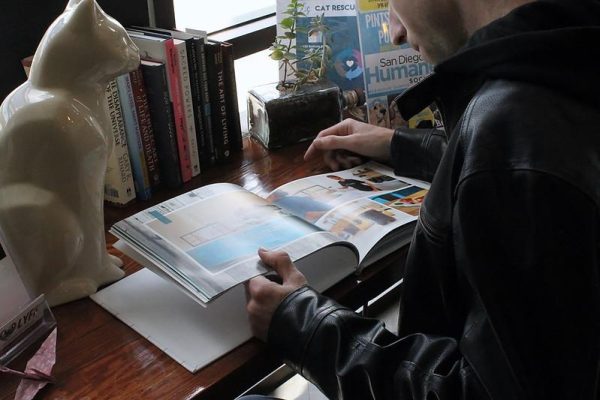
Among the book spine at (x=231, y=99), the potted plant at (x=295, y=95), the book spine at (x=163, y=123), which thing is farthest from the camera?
the potted plant at (x=295, y=95)

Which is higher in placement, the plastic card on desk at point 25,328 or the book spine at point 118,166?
the book spine at point 118,166

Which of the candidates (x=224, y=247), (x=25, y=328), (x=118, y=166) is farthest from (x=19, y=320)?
(x=118, y=166)

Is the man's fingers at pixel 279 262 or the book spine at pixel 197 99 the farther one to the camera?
the book spine at pixel 197 99

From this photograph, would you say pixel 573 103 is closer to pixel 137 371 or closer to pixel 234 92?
pixel 137 371

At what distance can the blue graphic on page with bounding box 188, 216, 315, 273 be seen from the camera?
0.89m

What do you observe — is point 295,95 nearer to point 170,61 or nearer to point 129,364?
point 170,61

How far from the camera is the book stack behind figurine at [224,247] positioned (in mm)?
858

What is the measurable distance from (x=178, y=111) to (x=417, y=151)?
43 cm

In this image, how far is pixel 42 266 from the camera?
0.88m

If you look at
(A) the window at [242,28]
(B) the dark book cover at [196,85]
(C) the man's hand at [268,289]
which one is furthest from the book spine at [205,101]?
(C) the man's hand at [268,289]

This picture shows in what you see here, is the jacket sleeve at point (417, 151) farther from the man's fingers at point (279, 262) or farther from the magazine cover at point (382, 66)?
the man's fingers at point (279, 262)

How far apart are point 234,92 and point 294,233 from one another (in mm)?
433

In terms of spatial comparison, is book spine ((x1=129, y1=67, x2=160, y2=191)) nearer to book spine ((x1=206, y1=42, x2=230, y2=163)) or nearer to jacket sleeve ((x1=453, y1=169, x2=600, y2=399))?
book spine ((x1=206, y1=42, x2=230, y2=163))

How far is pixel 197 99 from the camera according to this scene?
1.24m
